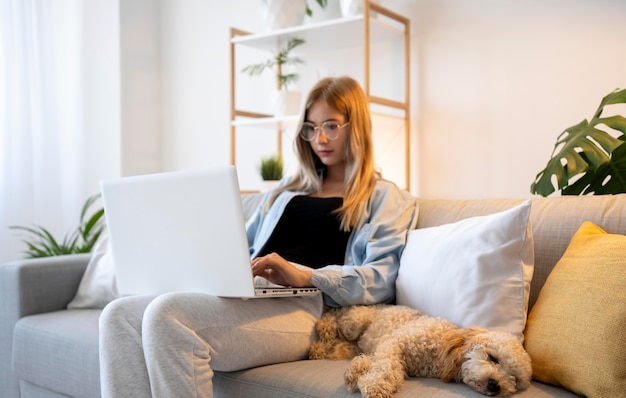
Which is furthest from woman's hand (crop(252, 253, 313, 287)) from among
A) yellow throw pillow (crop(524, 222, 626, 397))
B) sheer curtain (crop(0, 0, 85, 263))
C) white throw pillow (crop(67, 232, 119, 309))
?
sheer curtain (crop(0, 0, 85, 263))

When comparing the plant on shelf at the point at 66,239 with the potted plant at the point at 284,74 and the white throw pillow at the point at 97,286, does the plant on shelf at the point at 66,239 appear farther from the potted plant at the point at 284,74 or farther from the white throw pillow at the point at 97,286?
the potted plant at the point at 284,74

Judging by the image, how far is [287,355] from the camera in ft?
5.49

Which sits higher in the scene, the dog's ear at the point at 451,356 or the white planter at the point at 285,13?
the white planter at the point at 285,13

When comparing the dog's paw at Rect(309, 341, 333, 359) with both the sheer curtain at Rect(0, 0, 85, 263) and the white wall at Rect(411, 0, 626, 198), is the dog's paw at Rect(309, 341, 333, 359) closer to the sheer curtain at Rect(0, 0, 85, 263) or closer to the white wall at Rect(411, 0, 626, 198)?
the white wall at Rect(411, 0, 626, 198)

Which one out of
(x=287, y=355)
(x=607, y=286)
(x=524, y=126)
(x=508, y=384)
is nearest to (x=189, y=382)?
(x=287, y=355)

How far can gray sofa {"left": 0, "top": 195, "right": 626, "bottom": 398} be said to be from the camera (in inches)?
59.8

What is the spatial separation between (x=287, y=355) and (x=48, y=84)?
2482mm

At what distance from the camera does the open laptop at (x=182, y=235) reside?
149 centimetres

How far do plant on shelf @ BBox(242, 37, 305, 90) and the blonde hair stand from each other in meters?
1.04

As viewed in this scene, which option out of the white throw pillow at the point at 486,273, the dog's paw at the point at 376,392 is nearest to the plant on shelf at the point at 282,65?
the white throw pillow at the point at 486,273

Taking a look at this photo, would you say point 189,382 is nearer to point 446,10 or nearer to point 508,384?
point 508,384

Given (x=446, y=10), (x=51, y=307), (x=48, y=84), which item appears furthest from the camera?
(x=48, y=84)

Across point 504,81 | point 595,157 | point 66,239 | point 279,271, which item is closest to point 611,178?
point 595,157

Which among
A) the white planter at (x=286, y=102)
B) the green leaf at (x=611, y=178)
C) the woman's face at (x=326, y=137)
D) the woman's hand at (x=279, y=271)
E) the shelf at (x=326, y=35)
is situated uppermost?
the shelf at (x=326, y=35)
